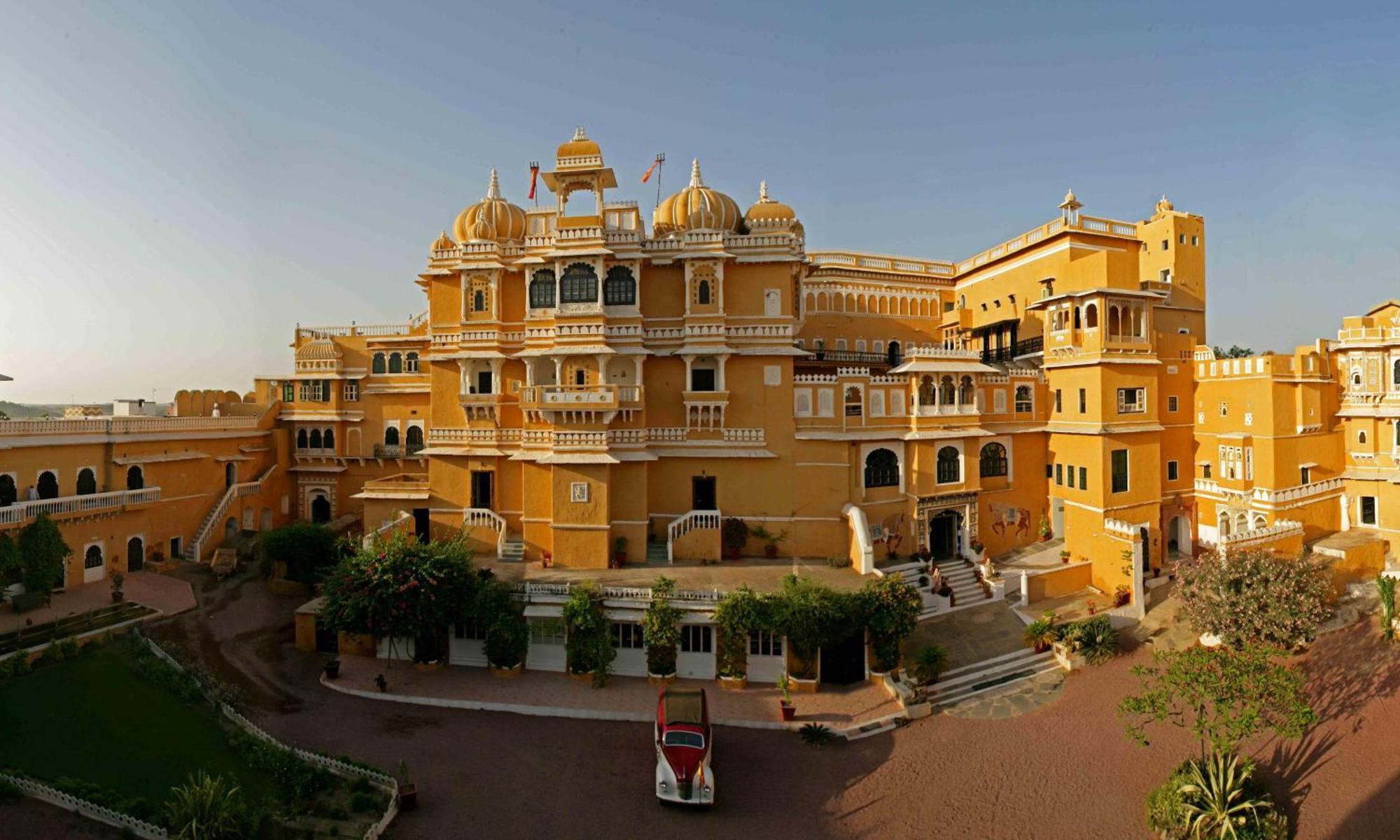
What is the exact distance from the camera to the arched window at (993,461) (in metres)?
27.8

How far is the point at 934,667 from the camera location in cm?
1923

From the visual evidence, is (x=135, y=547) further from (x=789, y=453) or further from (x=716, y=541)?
(x=789, y=453)

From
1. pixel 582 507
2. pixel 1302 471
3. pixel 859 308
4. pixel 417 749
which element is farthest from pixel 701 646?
pixel 1302 471

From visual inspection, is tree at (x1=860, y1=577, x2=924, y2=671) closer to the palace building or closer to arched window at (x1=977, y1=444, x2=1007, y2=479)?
the palace building

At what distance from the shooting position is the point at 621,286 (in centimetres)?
2527

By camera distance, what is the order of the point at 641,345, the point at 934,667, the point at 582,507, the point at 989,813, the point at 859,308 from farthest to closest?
the point at 859,308, the point at 641,345, the point at 582,507, the point at 934,667, the point at 989,813

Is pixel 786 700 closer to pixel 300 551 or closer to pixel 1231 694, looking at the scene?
pixel 1231 694

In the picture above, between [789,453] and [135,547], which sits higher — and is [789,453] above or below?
above

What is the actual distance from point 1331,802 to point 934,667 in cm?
856

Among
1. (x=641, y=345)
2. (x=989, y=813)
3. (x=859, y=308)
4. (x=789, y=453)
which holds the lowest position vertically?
(x=989, y=813)

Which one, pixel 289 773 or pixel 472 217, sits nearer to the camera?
pixel 289 773

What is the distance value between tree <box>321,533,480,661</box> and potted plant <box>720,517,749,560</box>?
891cm

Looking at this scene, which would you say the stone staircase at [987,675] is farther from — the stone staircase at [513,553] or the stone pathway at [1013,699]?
the stone staircase at [513,553]

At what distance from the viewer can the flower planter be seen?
19969mm
